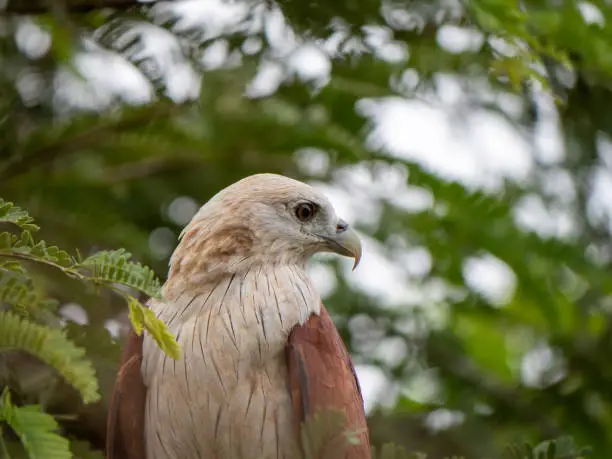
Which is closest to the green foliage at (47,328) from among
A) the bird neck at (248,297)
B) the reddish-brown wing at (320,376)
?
the bird neck at (248,297)

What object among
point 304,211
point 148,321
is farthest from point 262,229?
point 148,321

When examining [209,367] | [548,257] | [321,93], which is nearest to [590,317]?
[548,257]

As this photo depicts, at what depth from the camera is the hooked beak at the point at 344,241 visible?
444 cm

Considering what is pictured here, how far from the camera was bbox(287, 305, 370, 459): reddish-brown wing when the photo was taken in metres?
3.67

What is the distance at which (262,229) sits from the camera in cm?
418

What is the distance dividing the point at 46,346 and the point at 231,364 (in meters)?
1.00

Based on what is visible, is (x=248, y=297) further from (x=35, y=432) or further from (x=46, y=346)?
(x=35, y=432)

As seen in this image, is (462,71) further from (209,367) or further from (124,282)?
(124,282)

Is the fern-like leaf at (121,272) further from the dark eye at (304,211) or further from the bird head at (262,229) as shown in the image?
the dark eye at (304,211)

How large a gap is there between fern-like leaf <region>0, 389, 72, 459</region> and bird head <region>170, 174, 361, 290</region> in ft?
4.38

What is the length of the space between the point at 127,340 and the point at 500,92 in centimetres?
309

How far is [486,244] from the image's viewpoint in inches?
196

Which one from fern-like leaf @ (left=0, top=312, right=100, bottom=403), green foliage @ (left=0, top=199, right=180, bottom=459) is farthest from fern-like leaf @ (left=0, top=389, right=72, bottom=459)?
fern-like leaf @ (left=0, top=312, right=100, bottom=403)

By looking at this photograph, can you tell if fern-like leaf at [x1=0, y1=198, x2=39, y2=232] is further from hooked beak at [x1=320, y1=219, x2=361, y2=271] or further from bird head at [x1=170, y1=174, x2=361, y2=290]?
hooked beak at [x1=320, y1=219, x2=361, y2=271]
